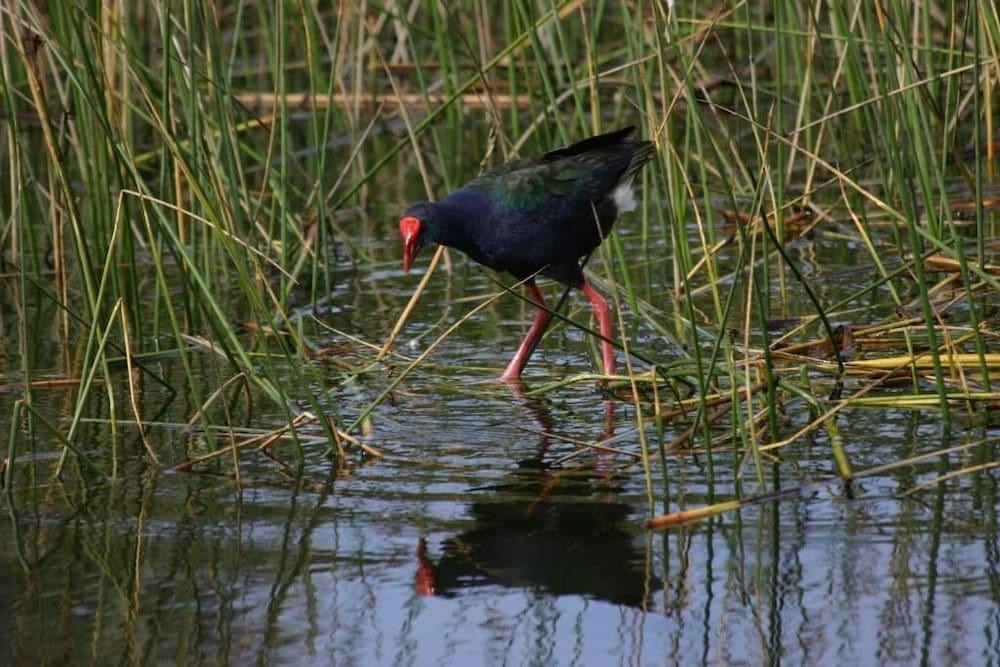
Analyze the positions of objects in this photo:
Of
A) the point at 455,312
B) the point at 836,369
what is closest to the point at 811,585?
the point at 836,369

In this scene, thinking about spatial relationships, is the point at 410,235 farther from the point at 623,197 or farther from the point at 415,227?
the point at 623,197

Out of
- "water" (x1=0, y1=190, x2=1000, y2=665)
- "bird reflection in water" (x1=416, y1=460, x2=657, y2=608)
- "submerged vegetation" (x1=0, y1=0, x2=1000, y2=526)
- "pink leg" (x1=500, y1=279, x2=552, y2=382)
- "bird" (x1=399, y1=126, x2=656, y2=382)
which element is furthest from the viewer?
"bird" (x1=399, y1=126, x2=656, y2=382)

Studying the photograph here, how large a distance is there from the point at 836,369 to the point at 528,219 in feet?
3.19

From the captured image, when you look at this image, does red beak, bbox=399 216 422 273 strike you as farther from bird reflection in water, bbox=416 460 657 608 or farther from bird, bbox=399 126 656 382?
bird reflection in water, bbox=416 460 657 608

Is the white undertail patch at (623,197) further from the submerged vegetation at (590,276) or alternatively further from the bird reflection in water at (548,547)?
the bird reflection in water at (548,547)

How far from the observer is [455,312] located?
4.83m

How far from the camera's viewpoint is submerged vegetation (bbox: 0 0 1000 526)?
319cm

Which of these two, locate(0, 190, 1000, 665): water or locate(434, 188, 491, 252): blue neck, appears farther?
locate(434, 188, 491, 252): blue neck

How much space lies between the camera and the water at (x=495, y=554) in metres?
2.37

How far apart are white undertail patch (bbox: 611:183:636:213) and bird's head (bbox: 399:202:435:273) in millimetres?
552

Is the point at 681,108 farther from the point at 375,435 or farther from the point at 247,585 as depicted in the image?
the point at 247,585

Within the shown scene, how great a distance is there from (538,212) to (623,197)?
30 cm

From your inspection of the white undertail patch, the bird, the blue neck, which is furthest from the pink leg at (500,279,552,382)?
the white undertail patch

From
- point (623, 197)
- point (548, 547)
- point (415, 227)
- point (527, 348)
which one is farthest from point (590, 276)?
point (548, 547)
